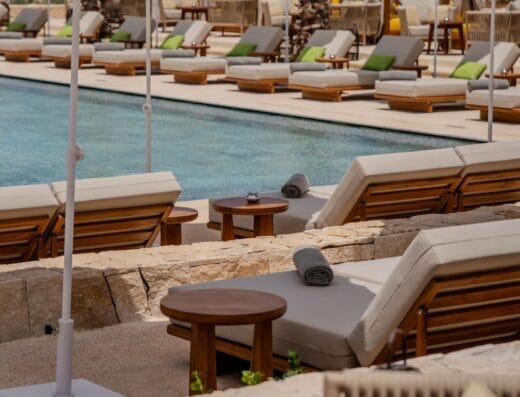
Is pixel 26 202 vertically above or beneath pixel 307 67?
above

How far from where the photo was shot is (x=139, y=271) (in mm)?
6781

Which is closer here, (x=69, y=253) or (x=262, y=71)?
(x=69, y=253)

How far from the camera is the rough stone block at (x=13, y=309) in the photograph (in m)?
6.38

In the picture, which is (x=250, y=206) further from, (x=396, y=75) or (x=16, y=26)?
(x=16, y=26)

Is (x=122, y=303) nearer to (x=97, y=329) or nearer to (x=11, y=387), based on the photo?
(x=97, y=329)

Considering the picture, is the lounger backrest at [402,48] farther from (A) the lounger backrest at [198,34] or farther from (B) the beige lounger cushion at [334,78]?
(A) the lounger backrest at [198,34]

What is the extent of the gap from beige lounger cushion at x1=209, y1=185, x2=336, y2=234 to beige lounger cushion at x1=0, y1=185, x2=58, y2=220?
2.32 m

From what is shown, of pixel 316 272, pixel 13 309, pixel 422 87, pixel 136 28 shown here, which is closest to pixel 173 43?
pixel 136 28

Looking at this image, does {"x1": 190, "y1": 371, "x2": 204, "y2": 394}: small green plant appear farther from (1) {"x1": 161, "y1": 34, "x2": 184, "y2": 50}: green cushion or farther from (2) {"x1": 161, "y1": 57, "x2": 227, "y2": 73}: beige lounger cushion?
(1) {"x1": 161, "y1": 34, "x2": 184, "y2": 50}: green cushion

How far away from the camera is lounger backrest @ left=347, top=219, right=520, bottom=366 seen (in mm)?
5016

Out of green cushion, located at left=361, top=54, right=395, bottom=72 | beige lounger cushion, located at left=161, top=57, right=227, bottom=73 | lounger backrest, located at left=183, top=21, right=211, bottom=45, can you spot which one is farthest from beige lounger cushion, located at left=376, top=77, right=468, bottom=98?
lounger backrest, located at left=183, top=21, right=211, bottom=45

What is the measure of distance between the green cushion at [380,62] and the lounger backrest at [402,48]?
0.27 ft

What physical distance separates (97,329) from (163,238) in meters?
1.78

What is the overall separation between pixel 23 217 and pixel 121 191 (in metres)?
0.56
